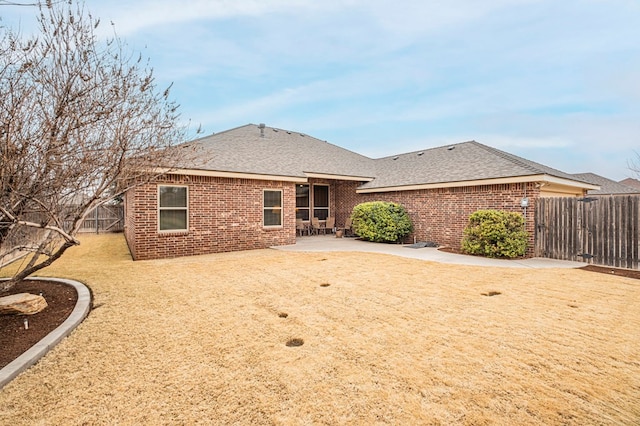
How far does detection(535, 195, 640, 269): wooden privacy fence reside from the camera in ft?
26.3

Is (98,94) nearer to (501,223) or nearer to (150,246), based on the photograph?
(150,246)

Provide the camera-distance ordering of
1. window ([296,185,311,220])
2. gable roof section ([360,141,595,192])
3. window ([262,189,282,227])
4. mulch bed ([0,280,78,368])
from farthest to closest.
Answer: window ([296,185,311,220])
window ([262,189,282,227])
gable roof section ([360,141,595,192])
mulch bed ([0,280,78,368])

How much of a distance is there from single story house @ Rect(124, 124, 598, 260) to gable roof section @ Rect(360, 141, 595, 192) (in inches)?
1.5

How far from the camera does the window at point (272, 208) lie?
39.9 feet

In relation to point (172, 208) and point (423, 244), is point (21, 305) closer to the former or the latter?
point (172, 208)

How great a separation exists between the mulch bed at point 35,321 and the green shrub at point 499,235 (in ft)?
33.9

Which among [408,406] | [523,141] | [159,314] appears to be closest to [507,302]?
[408,406]

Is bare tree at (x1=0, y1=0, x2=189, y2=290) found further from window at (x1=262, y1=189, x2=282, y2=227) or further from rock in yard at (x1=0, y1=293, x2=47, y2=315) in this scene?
Answer: window at (x1=262, y1=189, x2=282, y2=227)

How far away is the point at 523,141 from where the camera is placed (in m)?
27.0

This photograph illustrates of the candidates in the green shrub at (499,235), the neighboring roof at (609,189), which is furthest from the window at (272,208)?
the neighboring roof at (609,189)

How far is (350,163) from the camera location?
56.9 ft

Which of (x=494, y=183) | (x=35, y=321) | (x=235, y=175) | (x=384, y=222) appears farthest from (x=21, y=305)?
(x=494, y=183)

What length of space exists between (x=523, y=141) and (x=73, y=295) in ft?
105

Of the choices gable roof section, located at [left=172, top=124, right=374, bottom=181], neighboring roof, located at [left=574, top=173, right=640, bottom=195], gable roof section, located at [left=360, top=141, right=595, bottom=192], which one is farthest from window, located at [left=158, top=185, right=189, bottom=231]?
neighboring roof, located at [left=574, top=173, right=640, bottom=195]
